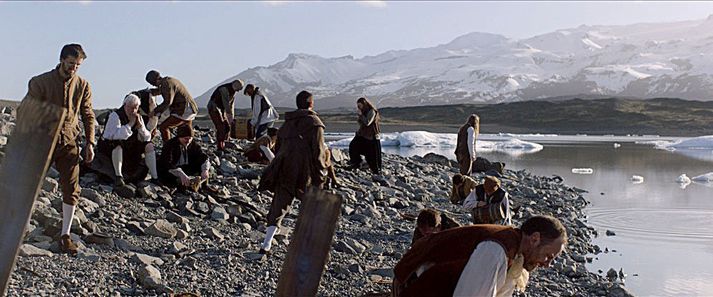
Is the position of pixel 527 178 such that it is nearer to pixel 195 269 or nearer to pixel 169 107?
pixel 169 107

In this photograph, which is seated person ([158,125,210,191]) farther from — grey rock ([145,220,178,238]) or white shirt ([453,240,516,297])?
white shirt ([453,240,516,297])

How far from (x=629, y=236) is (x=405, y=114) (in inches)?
3962

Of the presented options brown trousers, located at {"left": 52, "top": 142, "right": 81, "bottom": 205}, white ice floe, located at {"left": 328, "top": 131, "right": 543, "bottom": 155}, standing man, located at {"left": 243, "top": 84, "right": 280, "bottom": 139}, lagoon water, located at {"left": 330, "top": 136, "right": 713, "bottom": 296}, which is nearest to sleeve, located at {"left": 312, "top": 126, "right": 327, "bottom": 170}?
brown trousers, located at {"left": 52, "top": 142, "right": 81, "bottom": 205}

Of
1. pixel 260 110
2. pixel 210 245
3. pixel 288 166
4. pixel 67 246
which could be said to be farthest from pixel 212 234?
pixel 260 110

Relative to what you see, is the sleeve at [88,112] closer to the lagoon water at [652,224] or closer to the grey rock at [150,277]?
the grey rock at [150,277]

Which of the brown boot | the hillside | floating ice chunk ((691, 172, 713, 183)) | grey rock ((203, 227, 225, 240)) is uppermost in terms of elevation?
the brown boot

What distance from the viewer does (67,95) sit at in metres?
6.53

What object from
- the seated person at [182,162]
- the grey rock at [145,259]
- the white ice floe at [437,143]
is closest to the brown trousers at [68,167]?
the grey rock at [145,259]

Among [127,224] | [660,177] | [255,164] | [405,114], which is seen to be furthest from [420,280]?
[405,114]

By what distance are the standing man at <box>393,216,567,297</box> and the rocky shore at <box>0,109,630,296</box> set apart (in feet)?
10.7

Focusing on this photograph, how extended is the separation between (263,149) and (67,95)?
6.39 m

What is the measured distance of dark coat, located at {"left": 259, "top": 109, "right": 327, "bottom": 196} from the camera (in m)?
7.98

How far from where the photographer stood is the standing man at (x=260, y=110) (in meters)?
13.5

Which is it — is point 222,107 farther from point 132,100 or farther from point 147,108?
point 132,100
